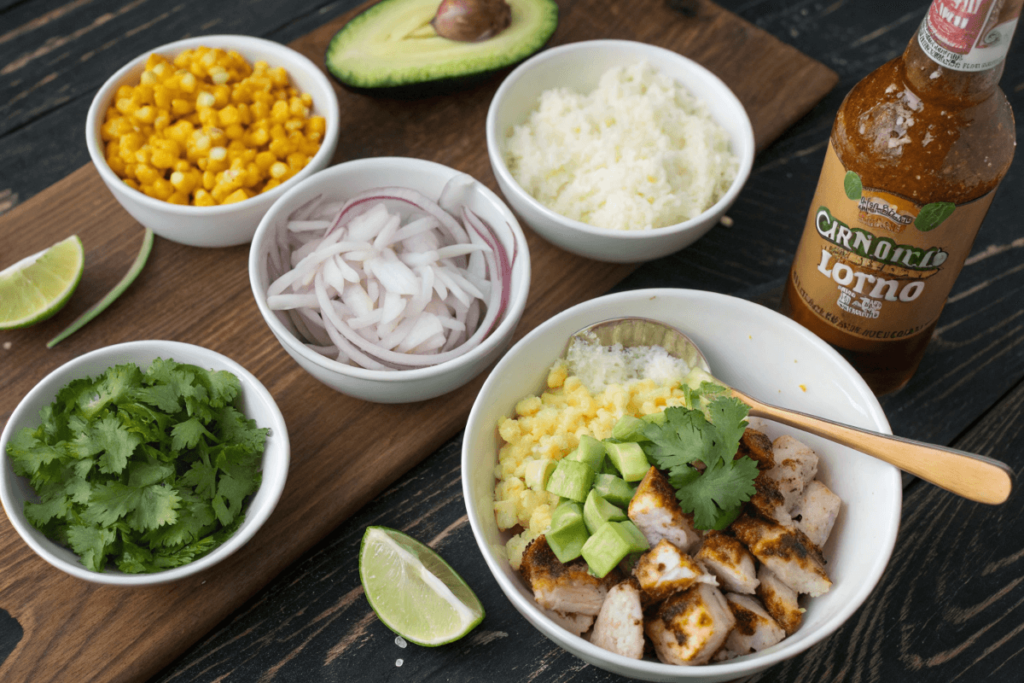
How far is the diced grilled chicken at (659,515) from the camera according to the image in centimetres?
141

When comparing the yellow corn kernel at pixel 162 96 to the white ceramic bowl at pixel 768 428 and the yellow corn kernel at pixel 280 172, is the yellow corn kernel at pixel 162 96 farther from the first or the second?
the white ceramic bowl at pixel 768 428

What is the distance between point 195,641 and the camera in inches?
65.2

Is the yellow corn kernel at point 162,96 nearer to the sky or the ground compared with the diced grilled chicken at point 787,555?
nearer to the sky

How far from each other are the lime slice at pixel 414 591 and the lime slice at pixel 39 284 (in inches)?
39.5

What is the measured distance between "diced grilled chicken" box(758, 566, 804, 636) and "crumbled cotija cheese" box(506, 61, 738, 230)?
2.94 ft

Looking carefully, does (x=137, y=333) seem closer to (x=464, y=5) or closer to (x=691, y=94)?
(x=464, y=5)

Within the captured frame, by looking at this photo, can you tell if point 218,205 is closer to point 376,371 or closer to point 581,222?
point 376,371

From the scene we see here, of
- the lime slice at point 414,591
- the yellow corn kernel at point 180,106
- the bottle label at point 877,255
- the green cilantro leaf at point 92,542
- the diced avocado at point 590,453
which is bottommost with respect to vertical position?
the lime slice at point 414,591

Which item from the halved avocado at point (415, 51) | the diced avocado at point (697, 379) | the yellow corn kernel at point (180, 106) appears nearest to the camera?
the diced avocado at point (697, 379)

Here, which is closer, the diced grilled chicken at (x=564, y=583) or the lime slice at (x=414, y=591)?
the diced grilled chicken at (x=564, y=583)

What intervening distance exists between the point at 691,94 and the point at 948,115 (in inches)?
36.8

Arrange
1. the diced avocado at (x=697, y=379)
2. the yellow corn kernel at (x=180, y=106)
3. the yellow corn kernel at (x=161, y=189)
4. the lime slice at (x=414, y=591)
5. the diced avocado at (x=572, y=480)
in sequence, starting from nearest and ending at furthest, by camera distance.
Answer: the diced avocado at (x=572, y=480) < the lime slice at (x=414, y=591) < the diced avocado at (x=697, y=379) < the yellow corn kernel at (x=161, y=189) < the yellow corn kernel at (x=180, y=106)

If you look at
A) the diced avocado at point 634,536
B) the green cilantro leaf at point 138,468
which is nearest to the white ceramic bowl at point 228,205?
the green cilantro leaf at point 138,468

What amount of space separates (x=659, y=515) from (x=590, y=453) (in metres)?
0.19
